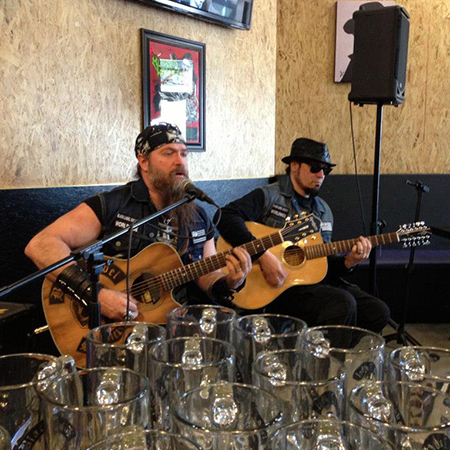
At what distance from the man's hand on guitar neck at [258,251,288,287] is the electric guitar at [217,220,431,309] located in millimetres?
35

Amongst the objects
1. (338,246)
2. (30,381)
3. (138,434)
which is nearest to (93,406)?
(138,434)

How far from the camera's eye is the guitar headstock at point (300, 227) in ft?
9.35

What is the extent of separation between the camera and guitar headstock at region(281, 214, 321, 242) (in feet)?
9.35

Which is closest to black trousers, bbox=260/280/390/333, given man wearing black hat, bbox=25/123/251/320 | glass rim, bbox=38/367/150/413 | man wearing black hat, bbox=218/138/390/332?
man wearing black hat, bbox=218/138/390/332

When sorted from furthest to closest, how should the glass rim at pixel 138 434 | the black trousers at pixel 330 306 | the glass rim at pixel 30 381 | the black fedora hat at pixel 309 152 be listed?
the black fedora hat at pixel 309 152 < the black trousers at pixel 330 306 < the glass rim at pixel 30 381 < the glass rim at pixel 138 434

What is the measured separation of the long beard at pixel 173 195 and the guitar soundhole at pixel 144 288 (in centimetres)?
31

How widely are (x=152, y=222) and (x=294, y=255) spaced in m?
0.90

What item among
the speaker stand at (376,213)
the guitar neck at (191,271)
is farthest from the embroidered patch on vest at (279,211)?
the guitar neck at (191,271)

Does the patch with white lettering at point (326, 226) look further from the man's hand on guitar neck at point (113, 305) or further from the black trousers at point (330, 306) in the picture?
the man's hand on guitar neck at point (113, 305)

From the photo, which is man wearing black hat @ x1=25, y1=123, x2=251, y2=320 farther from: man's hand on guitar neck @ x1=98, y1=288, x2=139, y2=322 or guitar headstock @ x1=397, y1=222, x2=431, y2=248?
guitar headstock @ x1=397, y1=222, x2=431, y2=248

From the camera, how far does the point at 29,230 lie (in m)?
2.51

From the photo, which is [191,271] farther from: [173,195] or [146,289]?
[173,195]

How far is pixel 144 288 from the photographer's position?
7.16 feet

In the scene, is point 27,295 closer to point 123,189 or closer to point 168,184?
point 123,189
